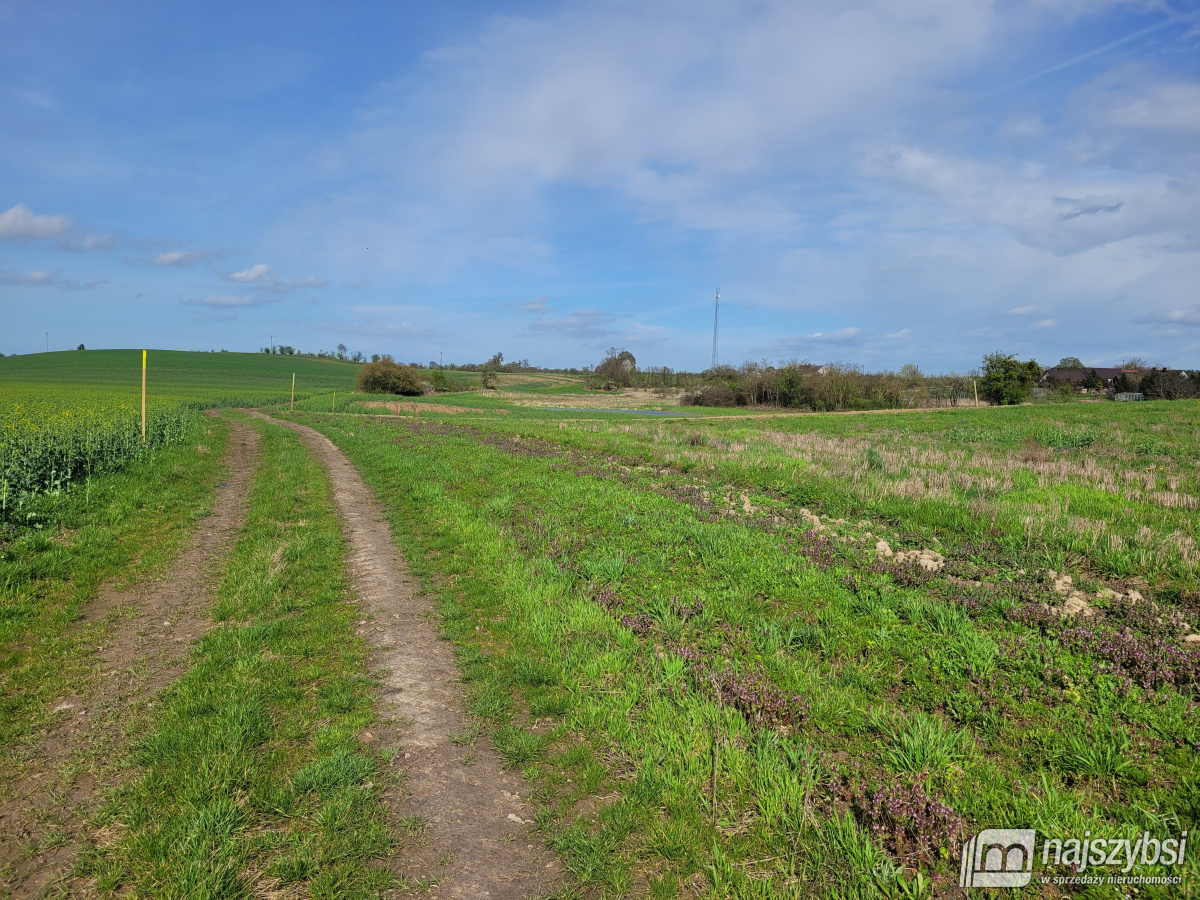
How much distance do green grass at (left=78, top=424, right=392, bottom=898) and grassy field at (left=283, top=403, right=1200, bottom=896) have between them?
1168 mm

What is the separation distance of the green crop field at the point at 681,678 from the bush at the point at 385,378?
67592mm

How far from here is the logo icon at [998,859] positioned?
3.18 metres

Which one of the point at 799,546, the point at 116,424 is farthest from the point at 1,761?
the point at 116,424

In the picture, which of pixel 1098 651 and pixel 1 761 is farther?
pixel 1098 651

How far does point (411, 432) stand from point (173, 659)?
880 inches

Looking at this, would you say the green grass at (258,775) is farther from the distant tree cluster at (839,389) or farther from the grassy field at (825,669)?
the distant tree cluster at (839,389)

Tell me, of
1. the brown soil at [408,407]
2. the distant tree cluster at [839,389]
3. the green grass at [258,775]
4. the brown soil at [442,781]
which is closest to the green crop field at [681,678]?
the green grass at [258,775]

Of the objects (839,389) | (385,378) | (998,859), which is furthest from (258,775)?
(385,378)

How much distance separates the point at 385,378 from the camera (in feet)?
255

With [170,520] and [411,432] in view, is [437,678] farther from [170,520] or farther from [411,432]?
[411,432]

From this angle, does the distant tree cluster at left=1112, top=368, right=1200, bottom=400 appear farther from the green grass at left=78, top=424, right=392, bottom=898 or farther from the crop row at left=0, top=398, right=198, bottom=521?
the crop row at left=0, top=398, right=198, bottom=521

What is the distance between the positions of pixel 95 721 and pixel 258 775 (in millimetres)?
1844

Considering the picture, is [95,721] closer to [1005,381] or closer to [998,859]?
[998,859]

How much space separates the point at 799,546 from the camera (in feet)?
28.9
